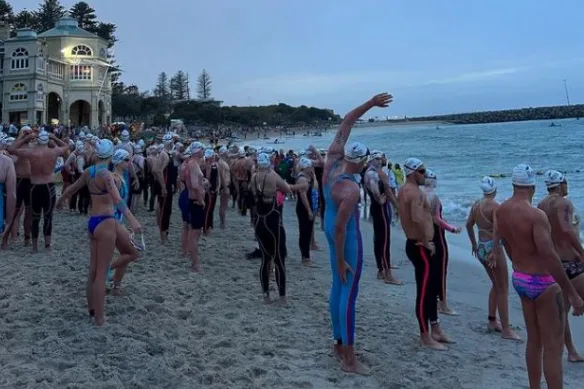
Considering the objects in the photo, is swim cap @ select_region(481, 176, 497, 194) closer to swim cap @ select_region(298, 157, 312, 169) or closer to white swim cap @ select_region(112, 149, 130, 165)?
swim cap @ select_region(298, 157, 312, 169)

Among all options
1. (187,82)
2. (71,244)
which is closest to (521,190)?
(71,244)

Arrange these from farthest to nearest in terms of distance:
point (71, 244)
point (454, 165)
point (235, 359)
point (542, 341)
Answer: point (454, 165) → point (71, 244) → point (235, 359) → point (542, 341)

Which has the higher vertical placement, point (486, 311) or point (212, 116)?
point (212, 116)

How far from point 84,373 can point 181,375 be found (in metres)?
0.72

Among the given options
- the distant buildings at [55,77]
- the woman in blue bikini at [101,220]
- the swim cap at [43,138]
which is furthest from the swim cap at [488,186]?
the distant buildings at [55,77]

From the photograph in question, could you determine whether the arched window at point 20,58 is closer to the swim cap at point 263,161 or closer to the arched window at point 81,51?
the arched window at point 81,51

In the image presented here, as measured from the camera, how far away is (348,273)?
4.82 m

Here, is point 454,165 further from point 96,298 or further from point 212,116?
point 212,116

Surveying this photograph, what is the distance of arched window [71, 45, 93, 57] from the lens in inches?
1775

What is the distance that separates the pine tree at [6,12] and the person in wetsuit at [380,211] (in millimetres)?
59053

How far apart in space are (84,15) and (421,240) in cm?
7394

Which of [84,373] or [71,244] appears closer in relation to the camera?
[84,373]

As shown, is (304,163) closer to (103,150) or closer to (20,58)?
(103,150)

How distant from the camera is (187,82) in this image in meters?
128
